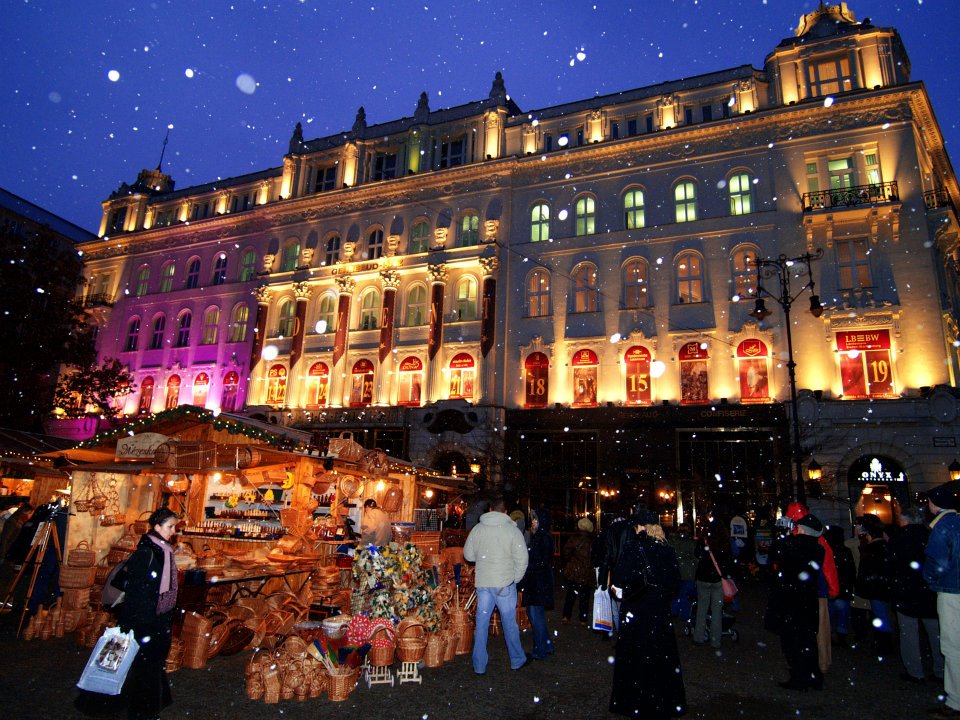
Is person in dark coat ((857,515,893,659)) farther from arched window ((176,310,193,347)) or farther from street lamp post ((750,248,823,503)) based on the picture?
arched window ((176,310,193,347))

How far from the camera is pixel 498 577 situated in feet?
23.7

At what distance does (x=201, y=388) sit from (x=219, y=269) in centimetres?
697

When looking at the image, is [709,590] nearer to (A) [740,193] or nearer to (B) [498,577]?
(B) [498,577]

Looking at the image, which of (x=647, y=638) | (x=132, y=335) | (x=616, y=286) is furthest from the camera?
(x=132, y=335)

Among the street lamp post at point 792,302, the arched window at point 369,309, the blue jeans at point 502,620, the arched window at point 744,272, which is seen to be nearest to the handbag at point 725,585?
the blue jeans at point 502,620

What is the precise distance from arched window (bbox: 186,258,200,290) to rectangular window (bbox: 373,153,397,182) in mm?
11972

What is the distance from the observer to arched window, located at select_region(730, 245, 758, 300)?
902 inches

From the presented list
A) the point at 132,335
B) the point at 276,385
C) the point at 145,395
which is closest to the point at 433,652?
the point at 276,385

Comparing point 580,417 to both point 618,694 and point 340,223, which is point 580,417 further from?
point 618,694

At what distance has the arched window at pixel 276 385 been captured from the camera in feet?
97.7

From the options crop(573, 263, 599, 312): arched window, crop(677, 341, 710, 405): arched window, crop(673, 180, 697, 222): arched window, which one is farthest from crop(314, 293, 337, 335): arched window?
crop(673, 180, 697, 222): arched window

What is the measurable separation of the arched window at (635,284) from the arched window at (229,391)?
1995 cm

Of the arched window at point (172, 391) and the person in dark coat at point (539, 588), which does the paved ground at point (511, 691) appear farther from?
the arched window at point (172, 391)

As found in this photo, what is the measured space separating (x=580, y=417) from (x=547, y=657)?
53.4 feet
